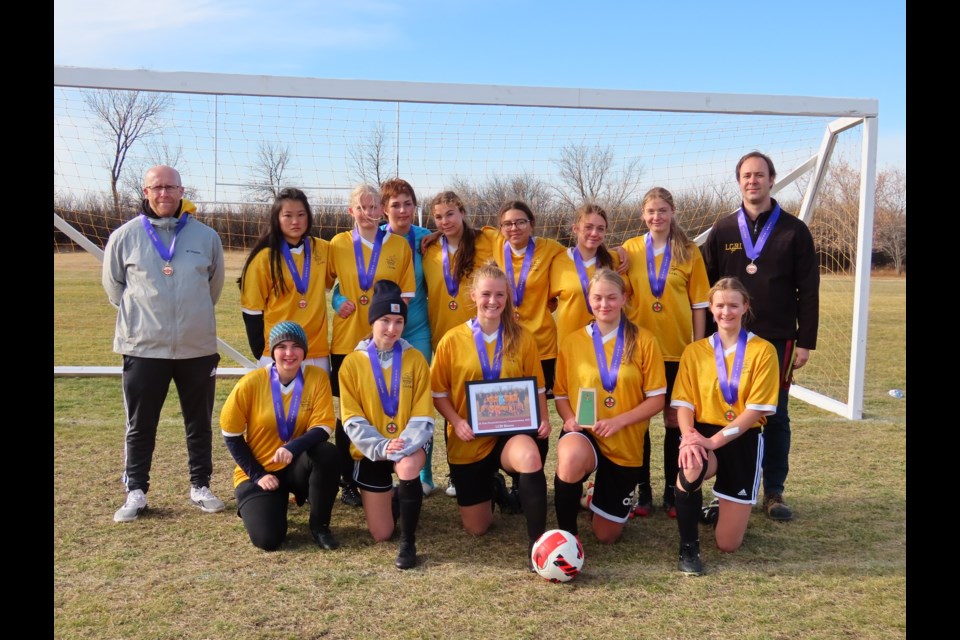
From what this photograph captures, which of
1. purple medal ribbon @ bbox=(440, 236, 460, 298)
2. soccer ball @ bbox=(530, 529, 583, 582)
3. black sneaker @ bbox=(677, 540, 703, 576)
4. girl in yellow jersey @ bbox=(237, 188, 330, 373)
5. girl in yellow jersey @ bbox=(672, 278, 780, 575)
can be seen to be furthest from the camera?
purple medal ribbon @ bbox=(440, 236, 460, 298)

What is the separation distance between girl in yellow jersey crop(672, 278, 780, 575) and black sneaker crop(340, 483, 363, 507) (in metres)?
1.90

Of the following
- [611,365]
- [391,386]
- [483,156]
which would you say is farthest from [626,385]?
[483,156]

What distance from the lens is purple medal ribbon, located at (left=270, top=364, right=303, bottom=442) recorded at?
3938 mm

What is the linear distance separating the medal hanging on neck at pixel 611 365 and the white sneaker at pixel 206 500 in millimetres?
2356

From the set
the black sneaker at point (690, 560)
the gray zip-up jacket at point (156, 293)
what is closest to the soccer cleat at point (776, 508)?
the black sneaker at point (690, 560)

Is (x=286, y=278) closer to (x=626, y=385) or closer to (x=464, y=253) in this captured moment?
(x=464, y=253)

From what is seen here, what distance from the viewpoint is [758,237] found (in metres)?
4.43

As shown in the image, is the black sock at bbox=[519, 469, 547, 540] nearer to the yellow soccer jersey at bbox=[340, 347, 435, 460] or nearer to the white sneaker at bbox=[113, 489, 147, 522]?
the yellow soccer jersey at bbox=[340, 347, 435, 460]

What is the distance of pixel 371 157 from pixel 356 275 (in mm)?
3038

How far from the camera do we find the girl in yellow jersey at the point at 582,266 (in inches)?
165

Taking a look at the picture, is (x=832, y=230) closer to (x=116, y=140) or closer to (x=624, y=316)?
(x=624, y=316)

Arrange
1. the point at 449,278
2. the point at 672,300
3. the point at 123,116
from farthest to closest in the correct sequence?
the point at 123,116, the point at 449,278, the point at 672,300

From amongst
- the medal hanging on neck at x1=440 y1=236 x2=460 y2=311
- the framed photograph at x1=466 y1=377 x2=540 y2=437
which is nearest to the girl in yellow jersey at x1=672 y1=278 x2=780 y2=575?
the framed photograph at x1=466 y1=377 x2=540 y2=437
